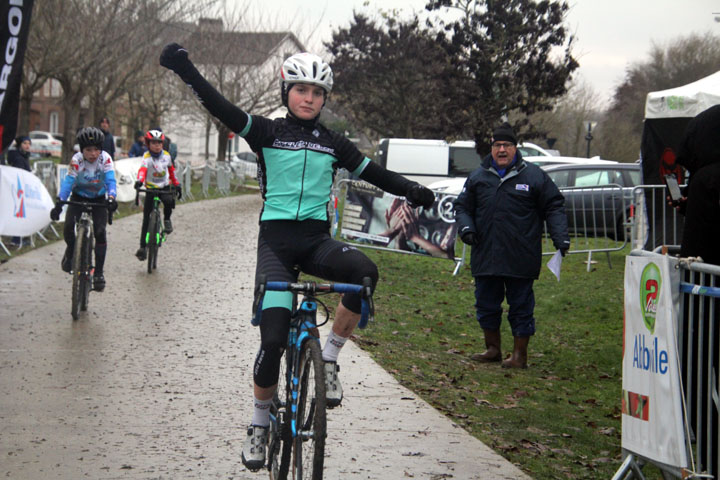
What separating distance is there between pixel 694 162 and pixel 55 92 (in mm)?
77896

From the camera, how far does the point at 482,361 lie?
8.80m

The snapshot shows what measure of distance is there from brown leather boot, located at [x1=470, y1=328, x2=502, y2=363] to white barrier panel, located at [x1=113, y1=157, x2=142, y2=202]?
17.0m

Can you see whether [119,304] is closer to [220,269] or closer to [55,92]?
[220,269]

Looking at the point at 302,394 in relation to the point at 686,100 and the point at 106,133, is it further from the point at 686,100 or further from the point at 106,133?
the point at 106,133

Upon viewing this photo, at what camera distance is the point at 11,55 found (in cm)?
909

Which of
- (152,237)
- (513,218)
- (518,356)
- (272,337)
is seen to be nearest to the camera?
(272,337)

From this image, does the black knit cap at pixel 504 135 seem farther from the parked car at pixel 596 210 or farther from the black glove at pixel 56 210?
the parked car at pixel 596 210

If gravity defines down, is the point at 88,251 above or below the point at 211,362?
above

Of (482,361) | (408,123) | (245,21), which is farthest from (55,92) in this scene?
(482,361)

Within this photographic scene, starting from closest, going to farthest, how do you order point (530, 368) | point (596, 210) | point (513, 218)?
1. point (513, 218)
2. point (530, 368)
3. point (596, 210)

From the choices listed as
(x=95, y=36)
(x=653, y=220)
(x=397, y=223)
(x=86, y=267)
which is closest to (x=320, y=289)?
(x=86, y=267)

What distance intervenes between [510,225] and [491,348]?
46.3 inches

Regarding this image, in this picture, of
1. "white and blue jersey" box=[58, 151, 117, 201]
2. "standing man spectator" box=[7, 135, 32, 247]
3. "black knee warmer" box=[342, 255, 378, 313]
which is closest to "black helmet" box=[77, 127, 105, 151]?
"white and blue jersey" box=[58, 151, 117, 201]

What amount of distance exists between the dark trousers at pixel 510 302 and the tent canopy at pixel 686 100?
9.05ft
